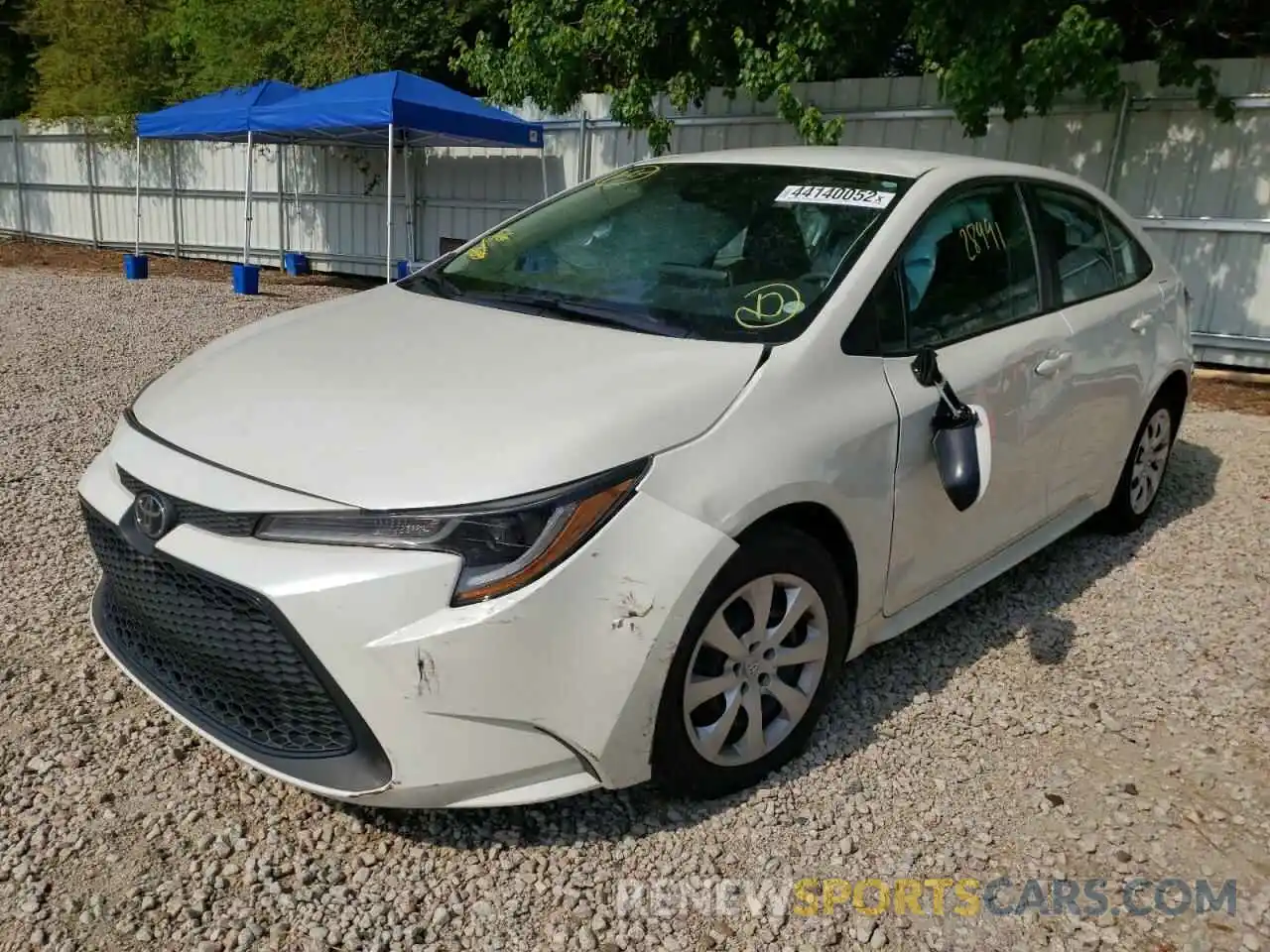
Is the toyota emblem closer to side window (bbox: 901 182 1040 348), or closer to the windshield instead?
the windshield

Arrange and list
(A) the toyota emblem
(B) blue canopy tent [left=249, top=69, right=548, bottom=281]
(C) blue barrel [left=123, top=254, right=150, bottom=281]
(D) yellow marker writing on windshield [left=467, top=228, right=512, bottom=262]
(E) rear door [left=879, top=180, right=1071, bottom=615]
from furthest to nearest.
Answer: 1. (C) blue barrel [left=123, top=254, right=150, bottom=281]
2. (B) blue canopy tent [left=249, top=69, right=548, bottom=281]
3. (D) yellow marker writing on windshield [left=467, top=228, right=512, bottom=262]
4. (E) rear door [left=879, top=180, right=1071, bottom=615]
5. (A) the toyota emblem

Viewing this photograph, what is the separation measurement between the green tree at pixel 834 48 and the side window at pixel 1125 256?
320 cm

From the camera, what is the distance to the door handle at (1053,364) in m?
3.40

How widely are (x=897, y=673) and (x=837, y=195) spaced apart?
4.99 feet

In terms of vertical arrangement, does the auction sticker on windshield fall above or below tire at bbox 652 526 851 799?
above

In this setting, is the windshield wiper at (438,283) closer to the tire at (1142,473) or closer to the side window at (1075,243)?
the side window at (1075,243)

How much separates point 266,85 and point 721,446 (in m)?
12.0

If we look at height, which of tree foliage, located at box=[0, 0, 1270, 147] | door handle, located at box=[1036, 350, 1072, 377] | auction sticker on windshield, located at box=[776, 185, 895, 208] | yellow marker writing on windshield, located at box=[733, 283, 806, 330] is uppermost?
tree foliage, located at box=[0, 0, 1270, 147]

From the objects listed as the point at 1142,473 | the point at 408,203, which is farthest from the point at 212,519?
the point at 408,203

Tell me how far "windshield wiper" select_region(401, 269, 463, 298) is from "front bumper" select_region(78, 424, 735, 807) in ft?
3.80

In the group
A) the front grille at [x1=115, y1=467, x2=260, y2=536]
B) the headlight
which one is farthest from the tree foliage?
the front grille at [x1=115, y1=467, x2=260, y2=536]

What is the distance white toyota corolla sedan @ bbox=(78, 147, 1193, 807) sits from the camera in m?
2.10

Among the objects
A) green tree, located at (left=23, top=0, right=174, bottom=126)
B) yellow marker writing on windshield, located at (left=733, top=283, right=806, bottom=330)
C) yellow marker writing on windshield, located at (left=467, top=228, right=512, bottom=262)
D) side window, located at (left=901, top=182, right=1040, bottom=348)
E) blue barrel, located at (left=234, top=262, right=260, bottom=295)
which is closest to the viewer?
yellow marker writing on windshield, located at (left=733, top=283, right=806, bottom=330)

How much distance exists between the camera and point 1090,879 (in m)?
2.45
